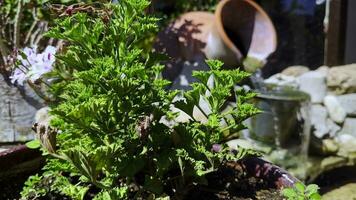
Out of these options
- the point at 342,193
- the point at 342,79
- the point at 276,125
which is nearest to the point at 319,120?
the point at 342,79

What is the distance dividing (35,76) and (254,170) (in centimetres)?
56

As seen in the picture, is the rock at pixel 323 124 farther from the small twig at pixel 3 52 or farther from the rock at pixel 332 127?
the small twig at pixel 3 52

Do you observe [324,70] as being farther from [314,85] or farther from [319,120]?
[319,120]

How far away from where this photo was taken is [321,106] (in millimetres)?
3557

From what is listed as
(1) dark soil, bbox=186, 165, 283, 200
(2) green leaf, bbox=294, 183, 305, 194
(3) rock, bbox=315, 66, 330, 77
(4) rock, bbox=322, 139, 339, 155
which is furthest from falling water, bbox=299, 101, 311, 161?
(2) green leaf, bbox=294, 183, 305, 194

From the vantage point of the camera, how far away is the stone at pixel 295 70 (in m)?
3.72

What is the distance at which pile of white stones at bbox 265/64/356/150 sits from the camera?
343 centimetres

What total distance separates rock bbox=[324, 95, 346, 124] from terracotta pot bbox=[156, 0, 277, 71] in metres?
0.65

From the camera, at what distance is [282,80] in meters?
3.67

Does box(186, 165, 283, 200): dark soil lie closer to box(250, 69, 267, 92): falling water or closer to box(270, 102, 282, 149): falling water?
box(270, 102, 282, 149): falling water

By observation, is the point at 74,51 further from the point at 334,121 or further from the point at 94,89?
the point at 334,121

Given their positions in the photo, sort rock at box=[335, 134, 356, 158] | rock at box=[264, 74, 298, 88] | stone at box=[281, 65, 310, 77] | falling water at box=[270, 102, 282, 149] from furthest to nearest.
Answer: stone at box=[281, 65, 310, 77] < rock at box=[264, 74, 298, 88] < rock at box=[335, 134, 356, 158] < falling water at box=[270, 102, 282, 149]

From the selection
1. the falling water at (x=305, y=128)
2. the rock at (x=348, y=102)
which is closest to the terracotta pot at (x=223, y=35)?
the falling water at (x=305, y=128)

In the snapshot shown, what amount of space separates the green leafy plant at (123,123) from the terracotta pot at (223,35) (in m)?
1.75
